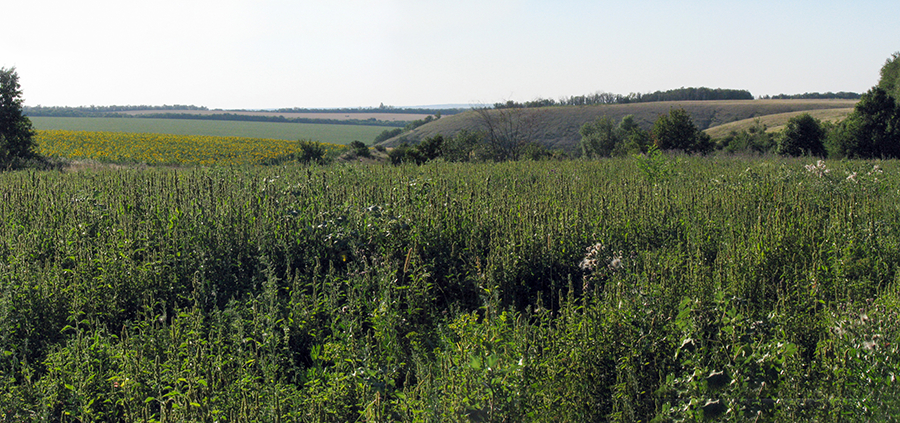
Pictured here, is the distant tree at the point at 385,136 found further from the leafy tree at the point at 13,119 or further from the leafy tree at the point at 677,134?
the leafy tree at the point at 13,119

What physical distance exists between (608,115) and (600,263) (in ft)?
308

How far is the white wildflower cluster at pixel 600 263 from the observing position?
4.70 metres

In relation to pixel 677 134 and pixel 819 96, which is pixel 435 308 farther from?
pixel 819 96

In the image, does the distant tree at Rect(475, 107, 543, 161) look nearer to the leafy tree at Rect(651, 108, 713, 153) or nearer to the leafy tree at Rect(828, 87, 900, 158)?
the leafy tree at Rect(651, 108, 713, 153)

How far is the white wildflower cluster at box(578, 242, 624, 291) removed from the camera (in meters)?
4.70

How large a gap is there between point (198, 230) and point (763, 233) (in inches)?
239

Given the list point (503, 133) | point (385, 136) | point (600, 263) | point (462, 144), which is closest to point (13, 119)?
point (462, 144)

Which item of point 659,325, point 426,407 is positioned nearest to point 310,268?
point 426,407

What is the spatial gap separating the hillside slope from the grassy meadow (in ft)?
238

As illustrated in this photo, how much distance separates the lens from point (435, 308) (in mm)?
4809

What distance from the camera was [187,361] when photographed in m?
→ 3.44

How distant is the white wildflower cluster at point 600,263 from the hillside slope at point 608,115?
7305 cm

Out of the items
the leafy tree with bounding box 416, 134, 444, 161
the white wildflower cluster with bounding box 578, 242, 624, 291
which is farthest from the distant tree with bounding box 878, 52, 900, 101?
the white wildflower cluster with bounding box 578, 242, 624, 291

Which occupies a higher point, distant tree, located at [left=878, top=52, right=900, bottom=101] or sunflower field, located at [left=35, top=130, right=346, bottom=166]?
distant tree, located at [left=878, top=52, right=900, bottom=101]
